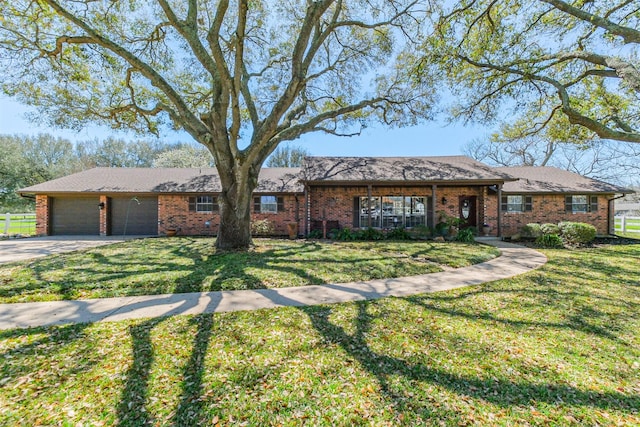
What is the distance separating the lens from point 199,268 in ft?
21.9

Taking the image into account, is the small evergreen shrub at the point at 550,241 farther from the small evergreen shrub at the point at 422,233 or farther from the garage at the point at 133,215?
the garage at the point at 133,215

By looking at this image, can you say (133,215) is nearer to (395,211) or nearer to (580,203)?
(395,211)

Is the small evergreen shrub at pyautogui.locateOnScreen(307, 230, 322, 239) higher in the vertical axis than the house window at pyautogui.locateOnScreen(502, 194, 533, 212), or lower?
lower

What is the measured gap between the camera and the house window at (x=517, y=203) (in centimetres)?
1434

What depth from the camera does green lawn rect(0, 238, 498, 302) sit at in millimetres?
5223

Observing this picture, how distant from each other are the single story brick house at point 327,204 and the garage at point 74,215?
4 cm

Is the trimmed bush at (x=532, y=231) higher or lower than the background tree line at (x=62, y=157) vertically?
lower

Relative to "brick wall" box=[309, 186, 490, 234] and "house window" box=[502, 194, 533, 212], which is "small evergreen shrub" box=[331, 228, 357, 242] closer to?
"brick wall" box=[309, 186, 490, 234]

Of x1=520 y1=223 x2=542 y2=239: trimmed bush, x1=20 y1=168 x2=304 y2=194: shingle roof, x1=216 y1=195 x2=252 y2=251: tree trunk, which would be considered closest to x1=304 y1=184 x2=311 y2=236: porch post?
x1=20 y1=168 x2=304 y2=194: shingle roof

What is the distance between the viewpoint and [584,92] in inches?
419

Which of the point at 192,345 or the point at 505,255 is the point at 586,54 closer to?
the point at 505,255

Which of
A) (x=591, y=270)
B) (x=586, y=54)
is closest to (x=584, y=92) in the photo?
(x=586, y=54)

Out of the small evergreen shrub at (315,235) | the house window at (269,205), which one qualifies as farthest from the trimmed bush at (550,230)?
the house window at (269,205)

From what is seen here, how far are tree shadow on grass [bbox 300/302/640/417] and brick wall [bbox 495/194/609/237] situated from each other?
14.0 m
